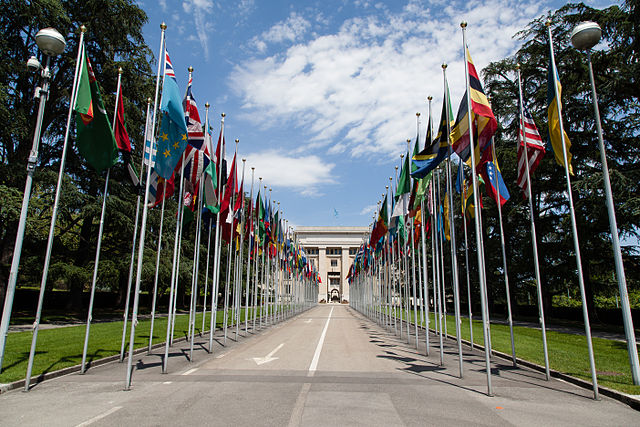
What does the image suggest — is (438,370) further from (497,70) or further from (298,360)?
(497,70)

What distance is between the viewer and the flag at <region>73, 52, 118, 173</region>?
32.6 ft

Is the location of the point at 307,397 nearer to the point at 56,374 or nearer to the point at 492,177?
the point at 56,374

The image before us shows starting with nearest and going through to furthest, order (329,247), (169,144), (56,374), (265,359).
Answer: (56,374) → (169,144) → (265,359) → (329,247)

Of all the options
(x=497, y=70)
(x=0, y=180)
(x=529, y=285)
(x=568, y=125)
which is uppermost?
(x=497, y=70)

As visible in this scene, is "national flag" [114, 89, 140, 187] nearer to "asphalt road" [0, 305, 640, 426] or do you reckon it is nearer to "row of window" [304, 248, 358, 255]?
"asphalt road" [0, 305, 640, 426]

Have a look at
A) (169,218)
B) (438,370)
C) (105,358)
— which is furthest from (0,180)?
(438,370)

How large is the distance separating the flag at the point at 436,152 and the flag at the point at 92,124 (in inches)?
317

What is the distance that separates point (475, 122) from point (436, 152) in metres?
1.30

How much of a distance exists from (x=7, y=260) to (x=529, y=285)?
41484 millimetres

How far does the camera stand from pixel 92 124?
10.5m

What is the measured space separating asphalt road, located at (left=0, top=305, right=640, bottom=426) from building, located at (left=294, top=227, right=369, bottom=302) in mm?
103640

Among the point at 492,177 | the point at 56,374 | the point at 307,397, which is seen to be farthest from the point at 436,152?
the point at 56,374

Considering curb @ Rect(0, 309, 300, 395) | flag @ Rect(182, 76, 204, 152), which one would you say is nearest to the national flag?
flag @ Rect(182, 76, 204, 152)

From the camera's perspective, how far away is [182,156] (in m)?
12.3
